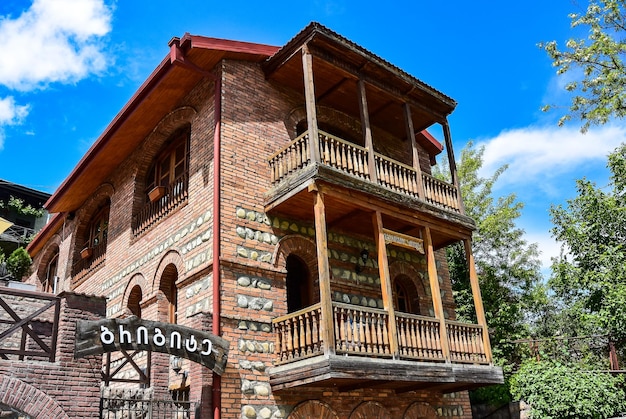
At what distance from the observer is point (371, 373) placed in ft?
30.4

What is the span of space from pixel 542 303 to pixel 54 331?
69.1 ft

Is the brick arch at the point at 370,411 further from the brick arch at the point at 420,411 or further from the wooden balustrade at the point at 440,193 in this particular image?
the wooden balustrade at the point at 440,193

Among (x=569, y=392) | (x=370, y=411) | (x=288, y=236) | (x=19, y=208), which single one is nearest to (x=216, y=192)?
(x=288, y=236)

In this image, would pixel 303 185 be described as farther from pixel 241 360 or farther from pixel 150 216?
pixel 150 216

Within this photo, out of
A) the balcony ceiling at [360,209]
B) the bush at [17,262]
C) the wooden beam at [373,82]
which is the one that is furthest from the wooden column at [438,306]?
the bush at [17,262]

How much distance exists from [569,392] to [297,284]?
7409 mm

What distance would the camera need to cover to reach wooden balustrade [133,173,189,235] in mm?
12438

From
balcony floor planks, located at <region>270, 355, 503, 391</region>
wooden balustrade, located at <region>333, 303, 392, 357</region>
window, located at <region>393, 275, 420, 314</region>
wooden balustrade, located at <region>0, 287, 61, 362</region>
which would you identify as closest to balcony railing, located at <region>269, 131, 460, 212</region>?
window, located at <region>393, 275, 420, 314</region>

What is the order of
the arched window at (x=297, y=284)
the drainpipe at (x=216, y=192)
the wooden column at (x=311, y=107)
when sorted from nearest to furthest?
the drainpipe at (x=216, y=192) < the wooden column at (x=311, y=107) < the arched window at (x=297, y=284)

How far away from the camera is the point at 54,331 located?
7750 millimetres

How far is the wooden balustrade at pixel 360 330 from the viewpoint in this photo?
9.28m

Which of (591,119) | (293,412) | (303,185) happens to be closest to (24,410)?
(293,412)

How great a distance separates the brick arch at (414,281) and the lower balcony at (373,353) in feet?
7.29

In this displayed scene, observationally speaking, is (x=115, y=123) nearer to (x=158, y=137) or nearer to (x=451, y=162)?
(x=158, y=137)
